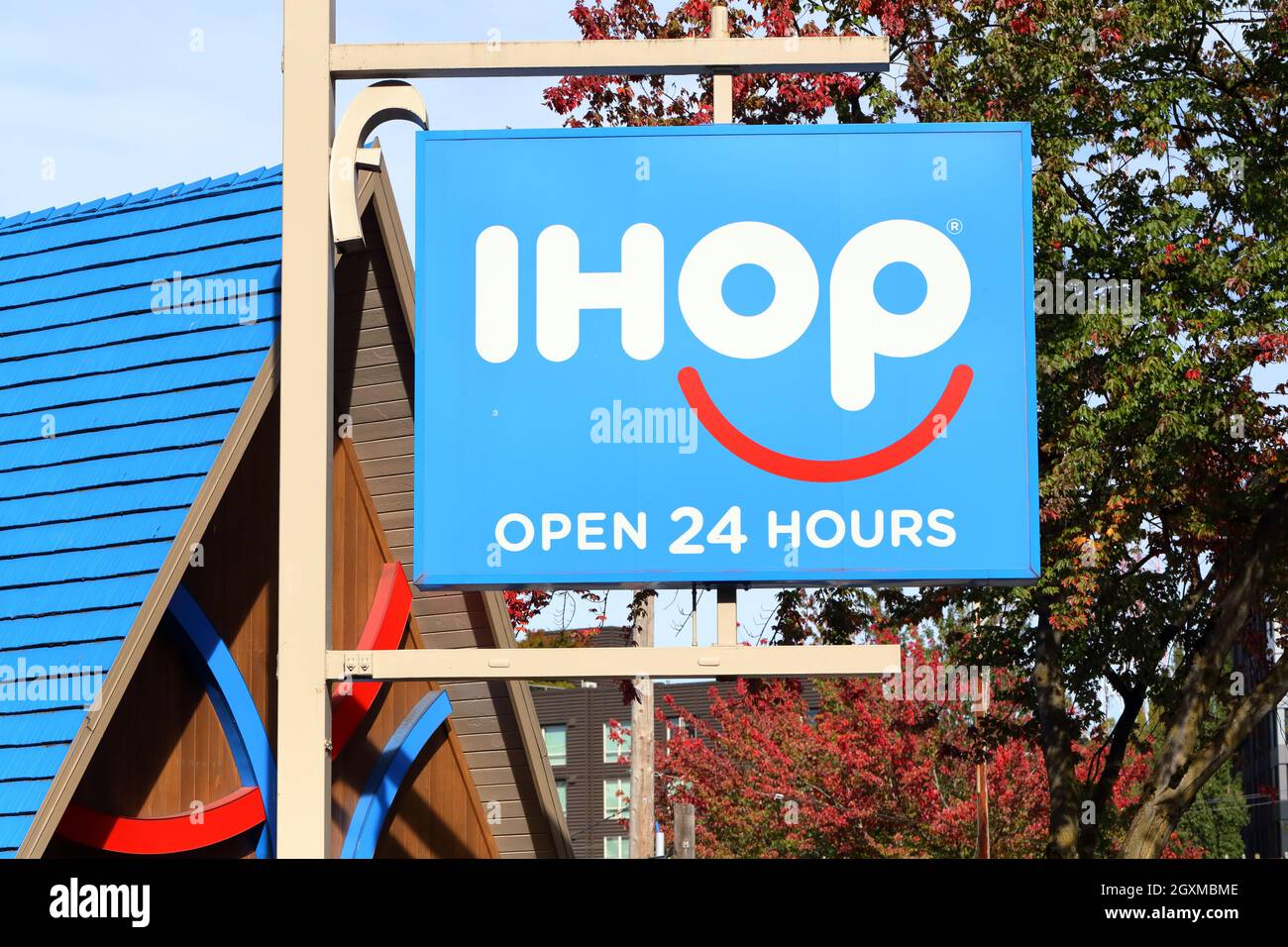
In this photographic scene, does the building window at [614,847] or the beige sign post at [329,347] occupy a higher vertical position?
the beige sign post at [329,347]

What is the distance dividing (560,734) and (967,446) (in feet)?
191

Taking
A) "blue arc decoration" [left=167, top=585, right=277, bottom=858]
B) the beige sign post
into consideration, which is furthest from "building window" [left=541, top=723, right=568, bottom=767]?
the beige sign post

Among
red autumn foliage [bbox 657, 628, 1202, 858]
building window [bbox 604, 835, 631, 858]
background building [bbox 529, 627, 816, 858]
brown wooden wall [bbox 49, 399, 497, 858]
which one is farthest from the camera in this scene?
building window [bbox 604, 835, 631, 858]

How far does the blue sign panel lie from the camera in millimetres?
8852

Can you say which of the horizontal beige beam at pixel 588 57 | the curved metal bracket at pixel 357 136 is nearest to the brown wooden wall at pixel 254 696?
the curved metal bracket at pixel 357 136

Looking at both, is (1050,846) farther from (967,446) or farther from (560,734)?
(560,734)

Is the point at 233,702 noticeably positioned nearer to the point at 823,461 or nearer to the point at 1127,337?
the point at 823,461

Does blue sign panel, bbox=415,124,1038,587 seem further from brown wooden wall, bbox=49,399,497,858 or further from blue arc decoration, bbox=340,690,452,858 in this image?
blue arc decoration, bbox=340,690,452,858

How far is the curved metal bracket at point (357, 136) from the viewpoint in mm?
8688

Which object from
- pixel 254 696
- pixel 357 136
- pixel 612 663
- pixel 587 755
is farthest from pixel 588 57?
pixel 587 755

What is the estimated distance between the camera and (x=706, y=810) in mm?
39688

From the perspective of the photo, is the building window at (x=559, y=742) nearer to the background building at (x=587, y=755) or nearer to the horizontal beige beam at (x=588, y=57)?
the background building at (x=587, y=755)

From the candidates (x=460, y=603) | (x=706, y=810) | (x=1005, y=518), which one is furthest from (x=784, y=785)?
(x=1005, y=518)

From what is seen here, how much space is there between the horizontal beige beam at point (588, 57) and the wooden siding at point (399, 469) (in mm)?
3364
